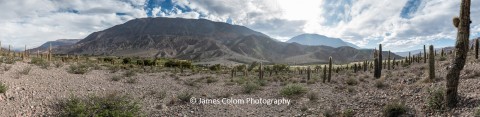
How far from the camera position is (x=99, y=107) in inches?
428

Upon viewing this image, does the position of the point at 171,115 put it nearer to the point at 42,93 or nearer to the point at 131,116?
the point at 131,116

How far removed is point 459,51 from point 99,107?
11.9 metres

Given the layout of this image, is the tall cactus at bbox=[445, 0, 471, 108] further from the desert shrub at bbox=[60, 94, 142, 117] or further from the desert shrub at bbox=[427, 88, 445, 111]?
the desert shrub at bbox=[60, 94, 142, 117]

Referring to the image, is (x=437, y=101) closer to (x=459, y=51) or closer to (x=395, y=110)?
(x=395, y=110)

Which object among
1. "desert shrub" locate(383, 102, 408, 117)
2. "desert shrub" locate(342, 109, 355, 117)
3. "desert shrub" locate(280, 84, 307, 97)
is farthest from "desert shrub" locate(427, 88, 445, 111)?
"desert shrub" locate(280, 84, 307, 97)

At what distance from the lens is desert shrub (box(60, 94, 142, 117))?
34.3ft

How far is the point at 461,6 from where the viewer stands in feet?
30.8

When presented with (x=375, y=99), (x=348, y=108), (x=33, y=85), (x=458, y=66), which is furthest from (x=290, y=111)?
(x=33, y=85)

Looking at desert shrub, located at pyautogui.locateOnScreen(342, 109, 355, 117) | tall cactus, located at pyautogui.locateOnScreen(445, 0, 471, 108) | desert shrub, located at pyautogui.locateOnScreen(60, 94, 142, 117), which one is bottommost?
desert shrub, located at pyautogui.locateOnScreen(342, 109, 355, 117)

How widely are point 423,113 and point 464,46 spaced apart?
2345mm

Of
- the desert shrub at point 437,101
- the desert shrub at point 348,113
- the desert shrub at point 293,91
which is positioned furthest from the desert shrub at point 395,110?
the desert shrub at point 293,91

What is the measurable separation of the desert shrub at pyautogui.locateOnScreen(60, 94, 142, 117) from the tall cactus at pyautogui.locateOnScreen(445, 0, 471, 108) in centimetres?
1036

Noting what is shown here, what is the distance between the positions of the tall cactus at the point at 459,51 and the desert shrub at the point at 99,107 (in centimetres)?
1036

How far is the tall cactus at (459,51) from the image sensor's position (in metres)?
9.28
